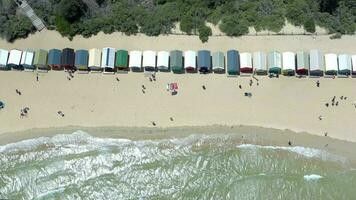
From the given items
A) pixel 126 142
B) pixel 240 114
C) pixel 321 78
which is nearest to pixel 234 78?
pixel 240 114

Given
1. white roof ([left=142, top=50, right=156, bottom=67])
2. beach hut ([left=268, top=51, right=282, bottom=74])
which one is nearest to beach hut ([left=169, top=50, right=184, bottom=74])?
white roof ([left=142, top=50, right=156, bottom=67])

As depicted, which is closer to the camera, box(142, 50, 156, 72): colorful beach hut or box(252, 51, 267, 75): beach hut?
box(252, 51, 267, 75): beach hut

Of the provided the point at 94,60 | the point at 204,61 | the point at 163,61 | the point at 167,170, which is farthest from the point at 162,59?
the point at 167,170

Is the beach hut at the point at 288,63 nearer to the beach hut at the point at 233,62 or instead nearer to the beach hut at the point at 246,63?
the beach hut at the point at 246,63

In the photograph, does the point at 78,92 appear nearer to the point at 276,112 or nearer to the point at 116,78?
the point at 116,78

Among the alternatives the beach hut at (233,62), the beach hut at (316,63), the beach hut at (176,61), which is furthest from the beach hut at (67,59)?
the beach hut at (316,63)

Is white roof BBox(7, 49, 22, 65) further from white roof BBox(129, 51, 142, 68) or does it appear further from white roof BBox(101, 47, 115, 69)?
white roof BBox(129, 51, 142, 68)

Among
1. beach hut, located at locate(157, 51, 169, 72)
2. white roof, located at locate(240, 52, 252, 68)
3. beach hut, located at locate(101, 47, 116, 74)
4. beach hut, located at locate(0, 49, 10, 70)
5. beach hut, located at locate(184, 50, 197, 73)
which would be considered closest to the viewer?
white roof, located at locate(240, 52, 252, 68)
